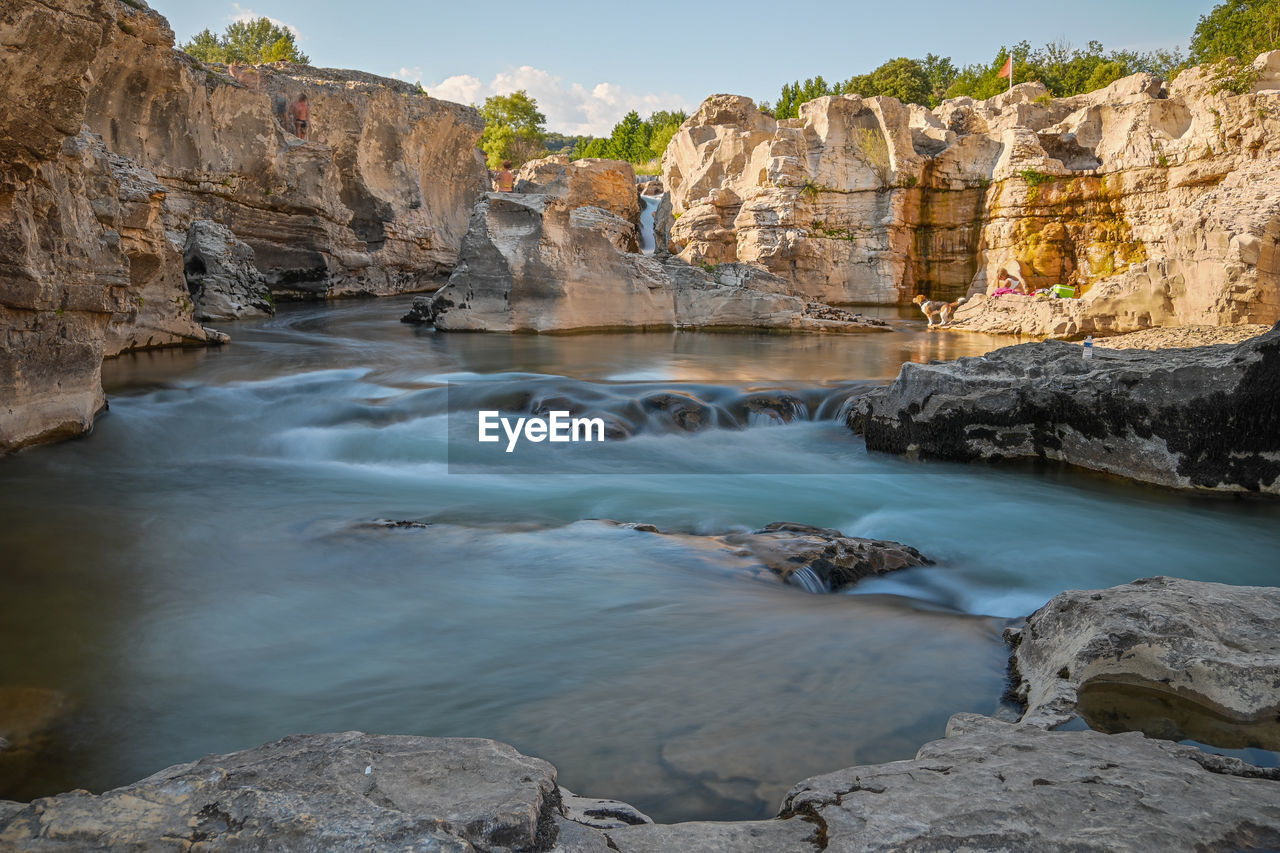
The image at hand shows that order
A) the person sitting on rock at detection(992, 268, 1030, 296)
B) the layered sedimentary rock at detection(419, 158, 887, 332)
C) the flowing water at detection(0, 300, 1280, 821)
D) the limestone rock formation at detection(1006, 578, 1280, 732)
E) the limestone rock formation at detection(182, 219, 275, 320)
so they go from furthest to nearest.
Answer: the person sitting on rock at detection(992, 268, 1030, 296), the limestone rock formation at detection(182, 219, 275, 320), the layered sedimentary rock at detection(419, 158, 887, 332), the flowing water at detection(0, 300, 1280, 821), the limestone rock formation at detection(1006, 578, 1280, 732)

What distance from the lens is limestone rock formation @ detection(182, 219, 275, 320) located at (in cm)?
1266

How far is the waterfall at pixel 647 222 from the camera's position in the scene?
1025 inches

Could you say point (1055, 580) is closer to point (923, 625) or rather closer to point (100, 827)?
point (923, 625)

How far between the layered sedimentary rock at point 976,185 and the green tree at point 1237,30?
8.01 meters

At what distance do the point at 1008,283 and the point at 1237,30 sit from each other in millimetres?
17584

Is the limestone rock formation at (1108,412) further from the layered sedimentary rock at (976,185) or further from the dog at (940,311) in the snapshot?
the dog at (940,311)

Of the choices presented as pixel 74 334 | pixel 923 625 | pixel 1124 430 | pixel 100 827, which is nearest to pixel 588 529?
pixel 923 625

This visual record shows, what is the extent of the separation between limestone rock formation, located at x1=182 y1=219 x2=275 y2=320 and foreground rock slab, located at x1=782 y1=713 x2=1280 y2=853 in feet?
42.7

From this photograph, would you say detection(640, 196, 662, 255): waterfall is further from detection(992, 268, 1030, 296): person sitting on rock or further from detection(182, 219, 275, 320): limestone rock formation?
detection(182, 219, 275, 320): limestone rock formation

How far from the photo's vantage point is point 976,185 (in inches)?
747

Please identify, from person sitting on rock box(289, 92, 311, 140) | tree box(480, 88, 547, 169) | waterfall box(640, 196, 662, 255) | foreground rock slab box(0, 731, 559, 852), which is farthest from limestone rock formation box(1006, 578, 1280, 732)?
tree box(480, 88, 547, 169)

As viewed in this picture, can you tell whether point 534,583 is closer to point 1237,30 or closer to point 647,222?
point 647,222

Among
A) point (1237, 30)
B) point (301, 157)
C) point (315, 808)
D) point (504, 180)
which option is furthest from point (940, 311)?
point (504, 180)

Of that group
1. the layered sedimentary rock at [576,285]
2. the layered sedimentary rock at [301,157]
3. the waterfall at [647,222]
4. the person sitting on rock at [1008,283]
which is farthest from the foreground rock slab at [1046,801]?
the waterfall at [647,222]
